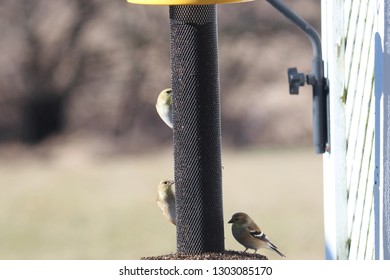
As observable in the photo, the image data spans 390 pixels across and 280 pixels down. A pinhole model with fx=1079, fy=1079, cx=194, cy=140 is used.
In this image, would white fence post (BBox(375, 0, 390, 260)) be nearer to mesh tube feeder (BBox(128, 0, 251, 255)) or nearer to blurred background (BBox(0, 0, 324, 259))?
mesh tube feeder (BBox(128, 0, 251, 255))

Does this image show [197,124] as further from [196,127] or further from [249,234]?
[249,234]

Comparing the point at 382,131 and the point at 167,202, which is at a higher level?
the point at 382,131

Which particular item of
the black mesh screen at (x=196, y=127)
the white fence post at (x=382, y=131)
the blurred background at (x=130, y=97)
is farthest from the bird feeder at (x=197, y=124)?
the blurred background at (x=130, y=97)

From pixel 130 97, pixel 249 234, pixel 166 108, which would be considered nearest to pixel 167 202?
pixel 166 108

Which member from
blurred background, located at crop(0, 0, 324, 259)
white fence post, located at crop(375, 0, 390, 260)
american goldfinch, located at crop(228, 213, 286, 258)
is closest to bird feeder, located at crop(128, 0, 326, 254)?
white fence post, located at crop(375, 0, 390, 260)

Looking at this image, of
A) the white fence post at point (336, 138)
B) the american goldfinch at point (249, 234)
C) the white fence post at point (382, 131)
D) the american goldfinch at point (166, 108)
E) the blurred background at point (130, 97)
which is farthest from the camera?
the blurred background at point (130, 97)

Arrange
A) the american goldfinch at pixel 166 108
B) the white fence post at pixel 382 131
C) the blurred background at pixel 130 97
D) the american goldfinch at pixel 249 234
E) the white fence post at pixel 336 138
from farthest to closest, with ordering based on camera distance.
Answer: the blurred background at pixel 130 97
the american goldfinch at pixel 249 234
the american goldfinch at pixel 166 108
the white fence post at pixel 336 138
the white fence post at pixel 382 131

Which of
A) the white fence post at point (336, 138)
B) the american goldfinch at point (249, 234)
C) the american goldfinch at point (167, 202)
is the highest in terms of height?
the white fence post at point (336, 138)

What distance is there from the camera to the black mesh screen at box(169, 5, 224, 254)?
436cm

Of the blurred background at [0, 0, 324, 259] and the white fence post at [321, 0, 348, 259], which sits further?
the blurred background at [0, 0, 324, 259]

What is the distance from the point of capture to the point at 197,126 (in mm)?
4391

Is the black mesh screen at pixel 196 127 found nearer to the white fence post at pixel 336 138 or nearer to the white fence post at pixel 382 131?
the white fence post at pixel 336 138

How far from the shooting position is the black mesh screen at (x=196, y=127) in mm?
4355

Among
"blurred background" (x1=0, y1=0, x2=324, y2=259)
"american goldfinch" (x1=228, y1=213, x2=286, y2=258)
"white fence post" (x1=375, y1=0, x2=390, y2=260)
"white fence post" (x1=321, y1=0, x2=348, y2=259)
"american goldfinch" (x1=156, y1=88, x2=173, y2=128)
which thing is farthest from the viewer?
"blurred background" (x1=0, y1=0, x2=324, y2=259)
